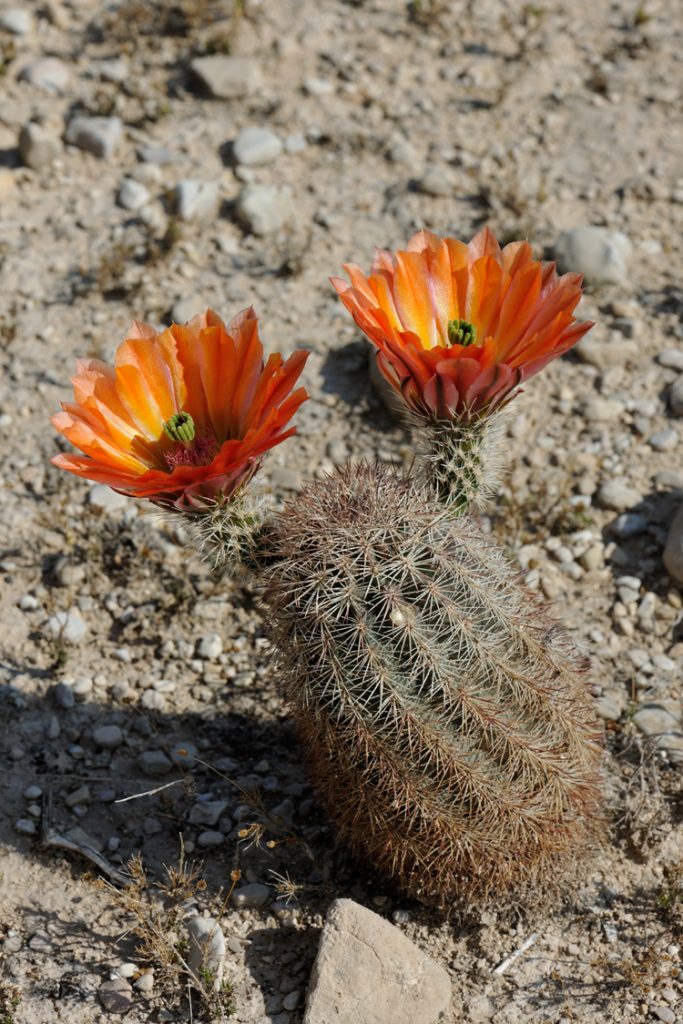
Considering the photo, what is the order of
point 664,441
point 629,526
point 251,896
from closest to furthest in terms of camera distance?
point 251,896, point 629,526, point 664,441

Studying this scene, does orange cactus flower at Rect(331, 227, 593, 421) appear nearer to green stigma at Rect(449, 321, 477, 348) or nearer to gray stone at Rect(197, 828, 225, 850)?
green stigma at Rect(449, 321, 477, 348)

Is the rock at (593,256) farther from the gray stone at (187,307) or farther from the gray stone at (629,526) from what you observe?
the gray stone at (187,307)

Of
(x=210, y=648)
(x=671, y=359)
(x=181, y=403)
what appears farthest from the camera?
(x=671, y=359)

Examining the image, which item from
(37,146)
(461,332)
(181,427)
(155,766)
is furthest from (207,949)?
(37,146)

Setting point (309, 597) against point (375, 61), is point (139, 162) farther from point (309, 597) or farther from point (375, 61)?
point (309, 597)

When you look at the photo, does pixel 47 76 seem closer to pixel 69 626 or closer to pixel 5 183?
pixel 5 183

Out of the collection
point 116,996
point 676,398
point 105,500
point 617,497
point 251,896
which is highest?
point 676,398

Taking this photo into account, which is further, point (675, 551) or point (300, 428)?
point (300, 428)

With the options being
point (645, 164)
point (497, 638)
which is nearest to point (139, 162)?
point (645, 164)
